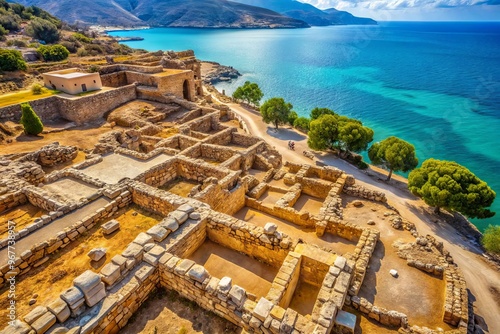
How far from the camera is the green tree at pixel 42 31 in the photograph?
2362 inches

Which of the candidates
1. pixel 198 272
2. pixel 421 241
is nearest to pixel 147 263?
pixel 198 272

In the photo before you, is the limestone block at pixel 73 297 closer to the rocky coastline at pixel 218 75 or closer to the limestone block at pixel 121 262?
the limestone block at pixel 121 262

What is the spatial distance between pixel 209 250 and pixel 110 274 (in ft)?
11.8

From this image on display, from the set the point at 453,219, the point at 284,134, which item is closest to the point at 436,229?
the point at 453,219

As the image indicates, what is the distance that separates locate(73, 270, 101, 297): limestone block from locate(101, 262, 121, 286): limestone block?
0.37m

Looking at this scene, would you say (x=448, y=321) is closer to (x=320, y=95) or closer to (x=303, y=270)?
(x=303, y=270)

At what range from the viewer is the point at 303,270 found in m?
9.21

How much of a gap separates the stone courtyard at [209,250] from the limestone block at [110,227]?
0.17 ft

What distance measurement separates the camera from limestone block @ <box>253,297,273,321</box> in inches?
264

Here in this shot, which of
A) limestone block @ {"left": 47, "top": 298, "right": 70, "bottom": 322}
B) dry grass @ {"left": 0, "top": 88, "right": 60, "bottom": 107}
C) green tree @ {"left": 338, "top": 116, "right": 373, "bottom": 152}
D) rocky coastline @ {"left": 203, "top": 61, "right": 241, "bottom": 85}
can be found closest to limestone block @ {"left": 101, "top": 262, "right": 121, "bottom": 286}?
limestone block @ {"left": 47, "top": 298, "right": 70, "bottom": 322}

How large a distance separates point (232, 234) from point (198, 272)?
2.50m

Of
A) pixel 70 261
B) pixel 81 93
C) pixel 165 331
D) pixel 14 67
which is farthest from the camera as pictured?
pixel 14 67

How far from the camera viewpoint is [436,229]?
23500 mm

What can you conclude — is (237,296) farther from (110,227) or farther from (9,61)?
(9,61)
